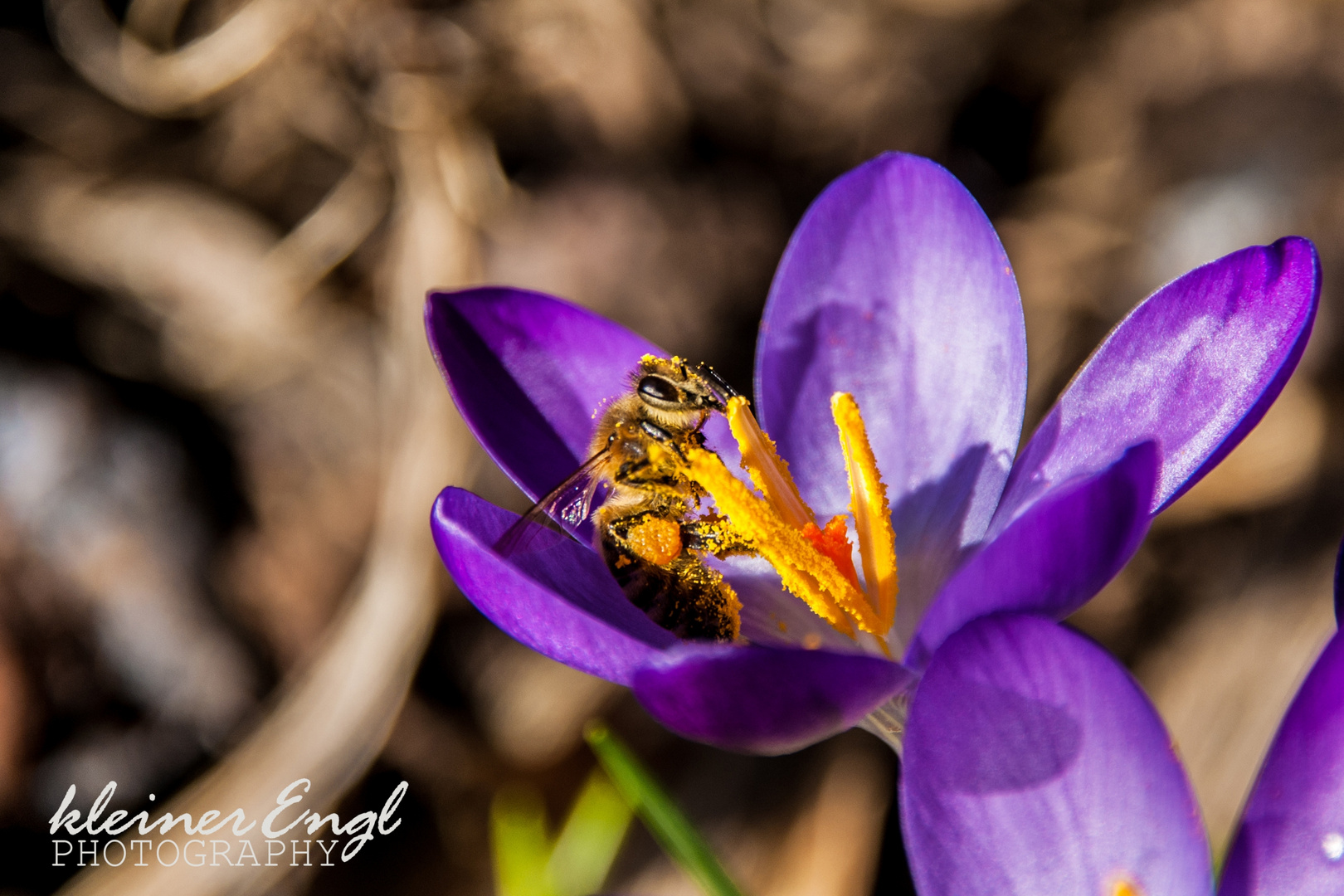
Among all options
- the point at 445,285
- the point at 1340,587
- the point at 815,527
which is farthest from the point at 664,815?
the point at 445,285

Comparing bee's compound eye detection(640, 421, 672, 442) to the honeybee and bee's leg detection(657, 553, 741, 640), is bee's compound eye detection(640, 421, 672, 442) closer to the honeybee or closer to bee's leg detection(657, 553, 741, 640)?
the honeybee

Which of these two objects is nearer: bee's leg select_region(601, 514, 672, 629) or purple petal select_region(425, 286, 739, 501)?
bee's leg select_region(601, 514, 672, 629)

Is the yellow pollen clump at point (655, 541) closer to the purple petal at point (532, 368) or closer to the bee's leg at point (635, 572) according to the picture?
the bee's leg at point (635, 572)

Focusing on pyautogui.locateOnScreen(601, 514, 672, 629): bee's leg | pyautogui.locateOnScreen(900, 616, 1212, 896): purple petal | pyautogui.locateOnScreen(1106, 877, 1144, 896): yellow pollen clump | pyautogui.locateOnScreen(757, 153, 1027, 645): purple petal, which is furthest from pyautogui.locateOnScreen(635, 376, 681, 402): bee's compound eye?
pyautogui.locateOnScreen(1106, 877, 1144, 896): yellow pollen clump

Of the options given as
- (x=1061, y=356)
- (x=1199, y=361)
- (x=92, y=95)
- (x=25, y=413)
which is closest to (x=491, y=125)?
(x=92, y=95)

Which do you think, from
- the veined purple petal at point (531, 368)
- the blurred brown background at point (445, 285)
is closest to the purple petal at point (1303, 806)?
the veined purple petal at point (531, 368)
